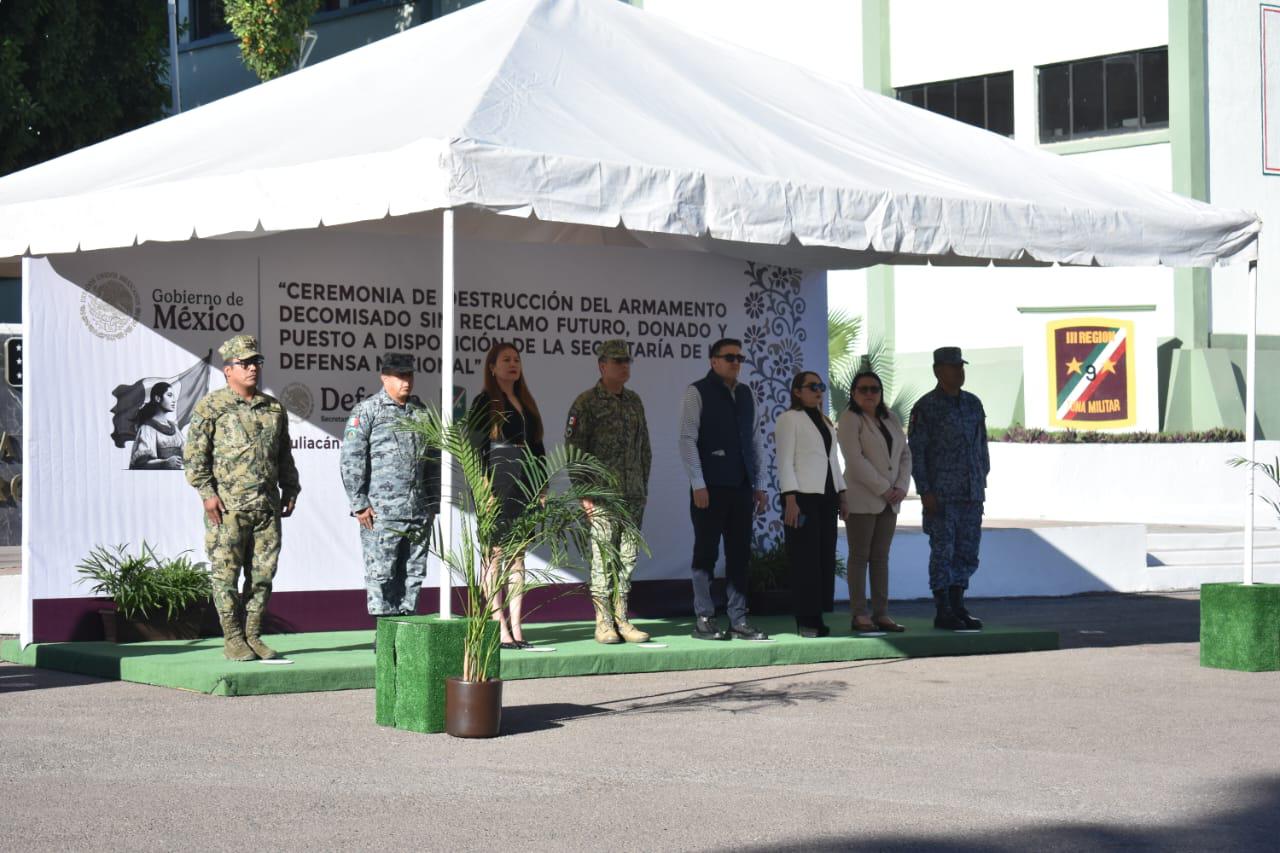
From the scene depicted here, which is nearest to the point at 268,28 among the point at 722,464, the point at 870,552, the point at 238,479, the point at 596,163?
the point at 870,552

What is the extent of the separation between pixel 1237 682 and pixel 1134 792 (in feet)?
12.9

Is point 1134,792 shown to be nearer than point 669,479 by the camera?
Yes

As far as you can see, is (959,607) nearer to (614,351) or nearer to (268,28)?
(614,351)

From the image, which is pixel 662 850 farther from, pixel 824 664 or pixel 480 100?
pixel 824 664

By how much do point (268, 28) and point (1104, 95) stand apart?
12629 millimetres

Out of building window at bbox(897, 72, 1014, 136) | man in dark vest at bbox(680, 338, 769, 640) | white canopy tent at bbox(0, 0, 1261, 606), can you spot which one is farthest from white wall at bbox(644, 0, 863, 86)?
man in dark vest at bbox(680, 338, 769, 640)

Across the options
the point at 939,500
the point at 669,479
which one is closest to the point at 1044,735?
the point at 939,500

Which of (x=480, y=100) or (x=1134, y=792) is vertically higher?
(x=480, y=100)

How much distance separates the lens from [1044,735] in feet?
28.6

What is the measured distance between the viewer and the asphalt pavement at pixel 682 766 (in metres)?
6.42

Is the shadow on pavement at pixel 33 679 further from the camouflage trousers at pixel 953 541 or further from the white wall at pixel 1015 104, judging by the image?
the white wall at pixel 1015 104

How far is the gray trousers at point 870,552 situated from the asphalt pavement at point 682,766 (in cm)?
135

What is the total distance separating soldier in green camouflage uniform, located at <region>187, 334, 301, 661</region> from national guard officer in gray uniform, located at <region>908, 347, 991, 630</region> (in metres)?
4.53

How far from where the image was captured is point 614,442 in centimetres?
1149
